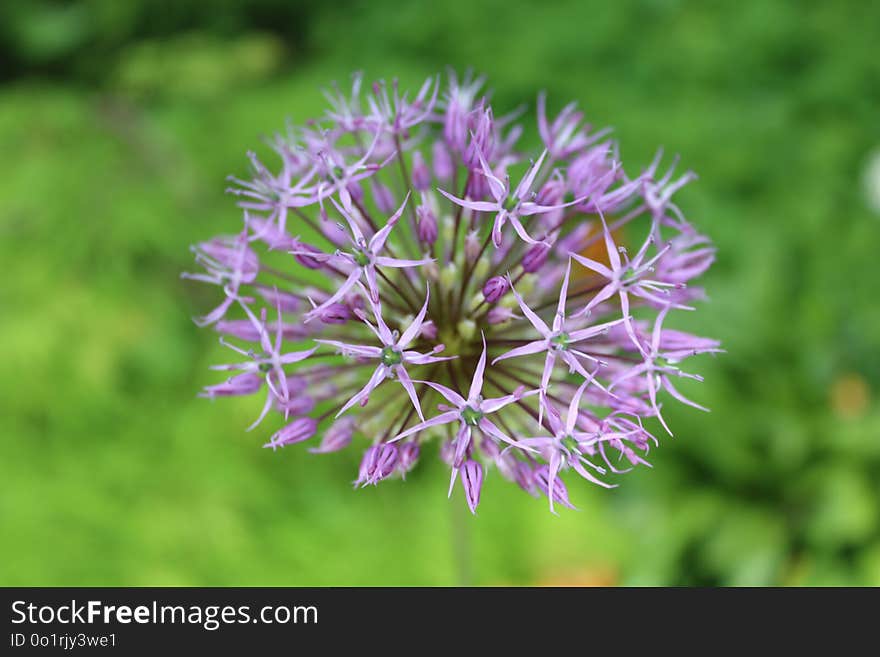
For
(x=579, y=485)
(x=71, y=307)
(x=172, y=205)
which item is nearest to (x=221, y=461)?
(x=71, y=307)

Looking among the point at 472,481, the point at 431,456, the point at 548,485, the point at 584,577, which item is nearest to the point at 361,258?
the point at 472,481

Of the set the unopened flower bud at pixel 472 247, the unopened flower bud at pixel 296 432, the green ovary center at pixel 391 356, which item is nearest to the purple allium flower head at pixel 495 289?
the unopened flower bud at pixel 472 247

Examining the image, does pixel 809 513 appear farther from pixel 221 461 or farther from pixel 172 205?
pixel 172 205

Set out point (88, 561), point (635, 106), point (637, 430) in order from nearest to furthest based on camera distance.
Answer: point (637, 430) < point (88, 561) < point (635, 106)

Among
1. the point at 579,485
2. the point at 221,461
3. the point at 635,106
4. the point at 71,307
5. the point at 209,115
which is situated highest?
the point at 209,115

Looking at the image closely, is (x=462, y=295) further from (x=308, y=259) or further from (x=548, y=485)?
(x=548, y=485)

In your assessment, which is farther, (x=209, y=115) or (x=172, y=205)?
(x=209, y=115)
